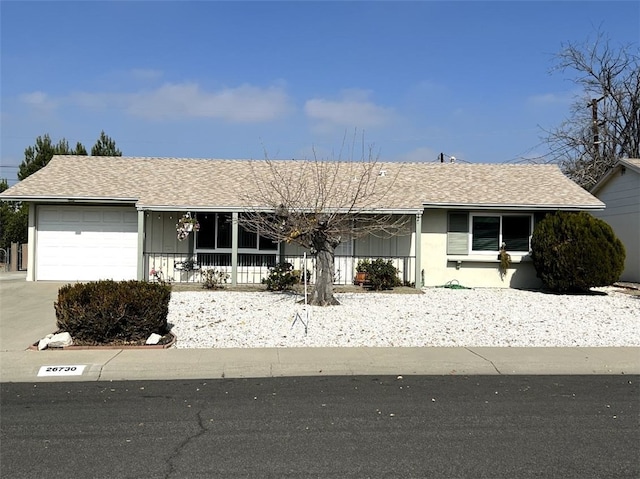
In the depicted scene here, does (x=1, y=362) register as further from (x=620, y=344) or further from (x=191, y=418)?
(x=620, y=344)

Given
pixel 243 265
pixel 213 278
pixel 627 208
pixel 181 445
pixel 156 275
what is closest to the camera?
pixel 181 445

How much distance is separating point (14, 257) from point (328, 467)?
2383 centimetres

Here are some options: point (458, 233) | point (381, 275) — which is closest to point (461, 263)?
point (458, 233)

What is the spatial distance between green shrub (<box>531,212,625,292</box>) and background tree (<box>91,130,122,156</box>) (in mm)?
23308

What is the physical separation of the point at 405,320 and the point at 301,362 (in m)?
4.16

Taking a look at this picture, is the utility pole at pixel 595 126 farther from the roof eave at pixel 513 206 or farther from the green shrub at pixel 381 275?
the green shrub at pixel 381 275

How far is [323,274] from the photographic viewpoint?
14.0 m

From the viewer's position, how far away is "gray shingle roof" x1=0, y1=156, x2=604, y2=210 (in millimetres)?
18172

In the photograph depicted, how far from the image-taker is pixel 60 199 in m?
17.9

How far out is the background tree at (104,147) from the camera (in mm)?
31484

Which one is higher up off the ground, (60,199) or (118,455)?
(60,199)

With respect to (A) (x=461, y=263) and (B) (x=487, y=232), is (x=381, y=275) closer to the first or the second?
(A) (x=461, y=263)

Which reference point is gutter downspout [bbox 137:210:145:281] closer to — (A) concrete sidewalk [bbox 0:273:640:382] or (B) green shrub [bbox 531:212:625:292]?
(A) concrete sidewalk [bbox 0:273:640:382]

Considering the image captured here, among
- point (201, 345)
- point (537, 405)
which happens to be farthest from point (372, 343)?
point (537, 405)
